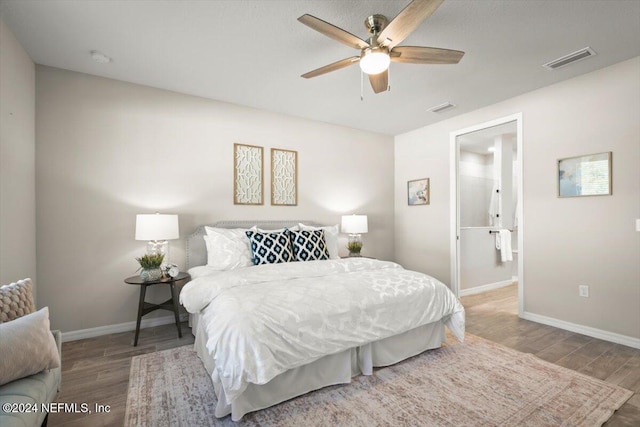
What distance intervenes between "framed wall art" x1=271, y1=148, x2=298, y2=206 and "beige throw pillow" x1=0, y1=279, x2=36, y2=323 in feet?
8.93

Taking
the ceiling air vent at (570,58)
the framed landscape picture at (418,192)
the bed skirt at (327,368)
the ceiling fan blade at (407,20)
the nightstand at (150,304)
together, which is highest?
the ceiling air vent at (570,58)

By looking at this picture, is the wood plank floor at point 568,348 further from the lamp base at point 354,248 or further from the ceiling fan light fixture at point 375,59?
the ceiling fan light fixture at point 375,59

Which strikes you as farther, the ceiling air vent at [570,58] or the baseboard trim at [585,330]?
the baseboard trim at [585,330]

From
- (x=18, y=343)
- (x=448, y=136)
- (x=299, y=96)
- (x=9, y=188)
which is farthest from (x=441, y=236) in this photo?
(x=9, y=188)

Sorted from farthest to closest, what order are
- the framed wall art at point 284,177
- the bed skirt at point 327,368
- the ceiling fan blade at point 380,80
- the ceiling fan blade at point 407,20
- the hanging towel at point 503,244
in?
1. the hanging towel at point 503,244
2. the framed wall art at point 284,177
3. the ceiling fan blade at point 380,80
4. the bed skirt at point 327,368
5. the ceiling fan blade at point 407,20

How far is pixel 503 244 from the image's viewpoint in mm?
5191

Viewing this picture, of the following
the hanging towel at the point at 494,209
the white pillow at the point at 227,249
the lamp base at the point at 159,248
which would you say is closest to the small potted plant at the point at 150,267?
the lamp base at the point at 159,248

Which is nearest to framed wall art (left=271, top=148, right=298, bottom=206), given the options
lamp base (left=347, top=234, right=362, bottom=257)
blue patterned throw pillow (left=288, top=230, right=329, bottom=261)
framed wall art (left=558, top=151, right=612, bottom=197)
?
blue patterned throw pillow (left=288, top=230, right=329, bottom=261)

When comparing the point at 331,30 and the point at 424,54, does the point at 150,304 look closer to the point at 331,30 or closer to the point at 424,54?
the point at 331,30

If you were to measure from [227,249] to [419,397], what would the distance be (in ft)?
7.20

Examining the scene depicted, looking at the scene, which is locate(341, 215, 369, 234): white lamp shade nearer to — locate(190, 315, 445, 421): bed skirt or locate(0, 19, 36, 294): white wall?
locate(190, 315, 445, 421): bed skirt

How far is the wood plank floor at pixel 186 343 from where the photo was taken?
1879mm

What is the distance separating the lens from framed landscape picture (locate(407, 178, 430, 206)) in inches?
190

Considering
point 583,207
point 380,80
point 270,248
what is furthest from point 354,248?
point 583,207
